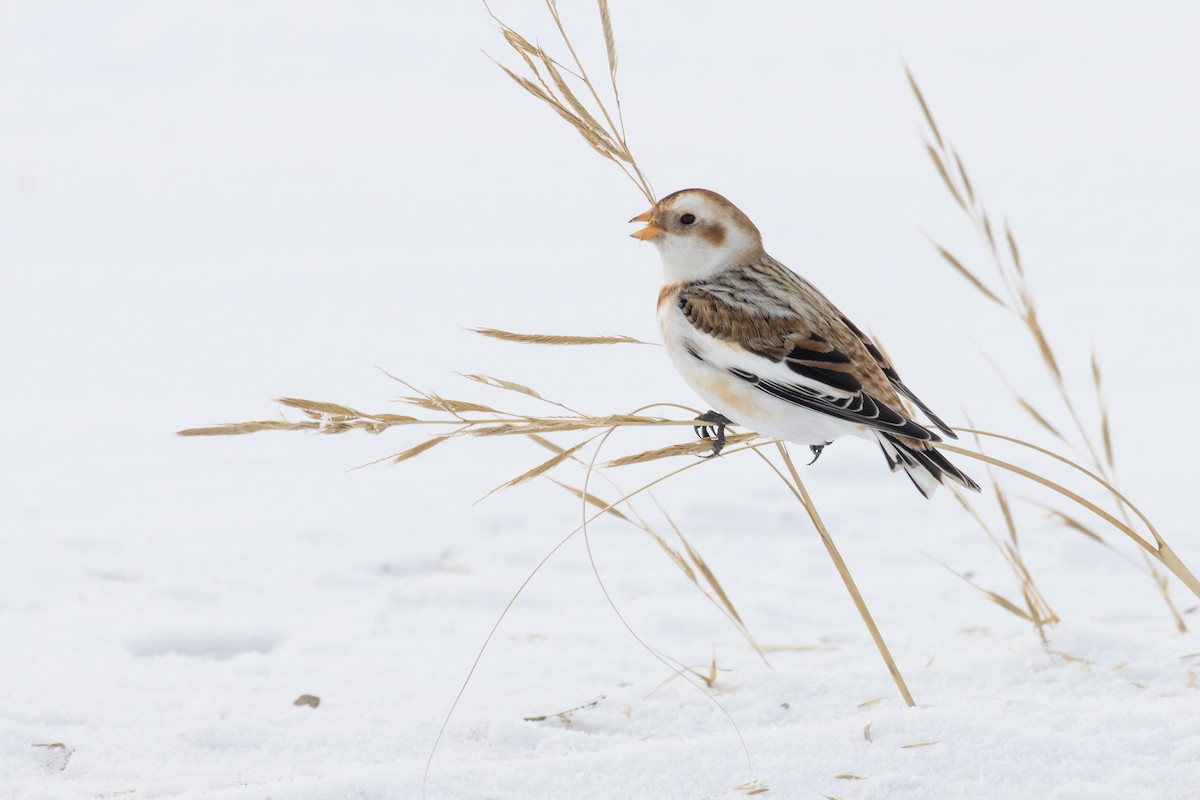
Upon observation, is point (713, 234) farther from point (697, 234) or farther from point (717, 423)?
point (717, 423)

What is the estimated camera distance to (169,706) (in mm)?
3109

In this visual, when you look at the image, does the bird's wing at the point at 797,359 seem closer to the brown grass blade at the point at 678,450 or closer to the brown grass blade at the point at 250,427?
the brown grass blade at the point at 678,450

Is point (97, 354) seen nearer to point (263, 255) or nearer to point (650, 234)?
point (263, 255)

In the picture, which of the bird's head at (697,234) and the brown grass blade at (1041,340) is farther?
the brown grass blade at (1041,340)

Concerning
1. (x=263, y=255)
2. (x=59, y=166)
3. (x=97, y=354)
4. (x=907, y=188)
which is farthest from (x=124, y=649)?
(x=59, y=166)

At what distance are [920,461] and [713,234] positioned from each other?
635 mm

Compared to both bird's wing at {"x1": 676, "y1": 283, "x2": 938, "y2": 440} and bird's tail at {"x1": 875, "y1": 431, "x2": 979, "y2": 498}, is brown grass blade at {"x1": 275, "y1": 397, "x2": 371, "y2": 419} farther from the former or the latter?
bird's tail at {"x1": 875, "y1": 431, "x2": 979, "y2": 498}

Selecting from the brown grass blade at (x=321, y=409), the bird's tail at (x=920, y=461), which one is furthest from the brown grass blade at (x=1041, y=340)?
the brown grass blade at (x=321, y=409)

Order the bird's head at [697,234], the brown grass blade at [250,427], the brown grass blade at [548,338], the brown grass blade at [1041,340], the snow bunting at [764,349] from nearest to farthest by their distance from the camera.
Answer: the brown grass blade at [250,427], the brown grass blade at [548,338], the snow bunting at [764,349], the bird's head at [697,234], the brown grass blade at [1041,340]

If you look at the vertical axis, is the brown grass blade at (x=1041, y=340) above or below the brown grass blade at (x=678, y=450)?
above

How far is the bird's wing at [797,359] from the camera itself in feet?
7.47

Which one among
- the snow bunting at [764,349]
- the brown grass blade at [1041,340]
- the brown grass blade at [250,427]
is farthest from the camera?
the brown grass blade at [1041,340]

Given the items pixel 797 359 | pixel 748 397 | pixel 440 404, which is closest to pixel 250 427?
pixel 440 404

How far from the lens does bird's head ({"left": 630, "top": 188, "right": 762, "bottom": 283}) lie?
257cm
